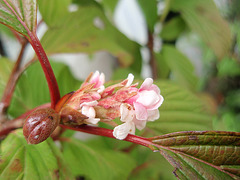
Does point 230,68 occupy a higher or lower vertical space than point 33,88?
lower

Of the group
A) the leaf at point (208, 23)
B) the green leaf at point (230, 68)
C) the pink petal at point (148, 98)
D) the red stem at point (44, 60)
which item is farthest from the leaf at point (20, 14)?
the green leaf at point (230, 68)

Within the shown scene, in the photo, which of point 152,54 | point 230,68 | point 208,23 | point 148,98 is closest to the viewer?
point 148,98

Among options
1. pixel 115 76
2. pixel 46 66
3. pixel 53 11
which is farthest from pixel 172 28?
pixel 46 66

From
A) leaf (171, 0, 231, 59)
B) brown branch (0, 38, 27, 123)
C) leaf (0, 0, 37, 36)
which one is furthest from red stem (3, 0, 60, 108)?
leaf (171, 0, 231, 59)

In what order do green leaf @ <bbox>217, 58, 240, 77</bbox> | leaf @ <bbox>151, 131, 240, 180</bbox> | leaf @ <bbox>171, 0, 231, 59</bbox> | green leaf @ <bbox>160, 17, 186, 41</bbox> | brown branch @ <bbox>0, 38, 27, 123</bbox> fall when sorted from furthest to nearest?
green leaf @ <bbox>217, 58, 240, 77</bbox>, green leaf @ <bbox>160, 17, 186, 41</bbox>, leaf @ <bbox>171, 0, 231, 59</bbox>, brown branch @ <bbox>0, 38, 27, 123</bbox>, leaf @ <bbox>151, 131, 240, 180</bbox>

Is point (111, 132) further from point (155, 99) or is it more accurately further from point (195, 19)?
point (195, 19)

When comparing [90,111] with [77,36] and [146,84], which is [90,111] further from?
[77,36]

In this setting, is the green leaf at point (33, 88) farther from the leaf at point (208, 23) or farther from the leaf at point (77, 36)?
the leaf at point (208, 23)

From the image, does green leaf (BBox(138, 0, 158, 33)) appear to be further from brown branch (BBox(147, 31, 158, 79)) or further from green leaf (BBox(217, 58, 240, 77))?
green leaf (BBox(217, 58, 240, 77))
